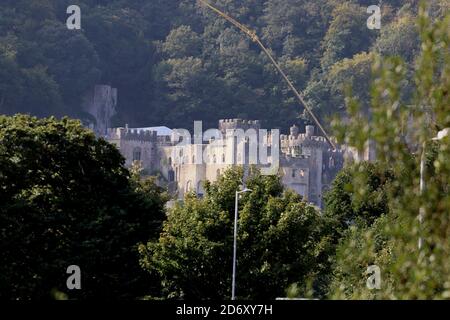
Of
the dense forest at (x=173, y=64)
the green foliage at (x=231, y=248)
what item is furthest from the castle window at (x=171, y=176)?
the green foliage at (x=231, y=248)

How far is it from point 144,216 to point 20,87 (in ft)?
354

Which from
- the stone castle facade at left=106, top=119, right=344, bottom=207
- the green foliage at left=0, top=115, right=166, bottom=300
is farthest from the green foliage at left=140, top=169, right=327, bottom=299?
the stone castle facade at left=106, top=119, right=344, bottom=207

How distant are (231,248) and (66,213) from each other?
432 cm

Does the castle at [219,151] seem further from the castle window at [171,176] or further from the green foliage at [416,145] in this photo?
the green foliage at [416,145]

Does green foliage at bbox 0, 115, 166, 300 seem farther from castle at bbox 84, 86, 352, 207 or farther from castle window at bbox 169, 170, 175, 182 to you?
castle window at bbox 169, 170, 175, 182

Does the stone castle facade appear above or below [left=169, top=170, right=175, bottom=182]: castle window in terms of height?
above

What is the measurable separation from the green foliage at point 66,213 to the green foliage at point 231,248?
1.06 meters

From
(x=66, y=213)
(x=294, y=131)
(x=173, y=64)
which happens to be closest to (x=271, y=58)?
(x=294, y=131)

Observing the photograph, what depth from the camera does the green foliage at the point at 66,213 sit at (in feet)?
150

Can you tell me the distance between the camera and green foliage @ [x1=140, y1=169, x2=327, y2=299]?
4709 centimetres

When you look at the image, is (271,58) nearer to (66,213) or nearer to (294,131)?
(294,131)

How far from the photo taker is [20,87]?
520 ft

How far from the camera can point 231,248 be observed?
48438 millimetres

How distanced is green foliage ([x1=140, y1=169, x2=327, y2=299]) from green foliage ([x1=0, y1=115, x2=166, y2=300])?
1.06 metres
